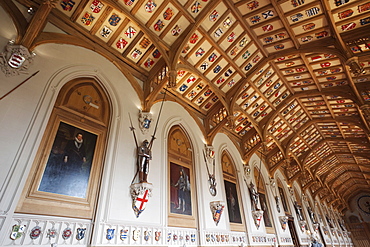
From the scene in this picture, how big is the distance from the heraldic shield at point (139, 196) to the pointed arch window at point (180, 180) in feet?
4.39

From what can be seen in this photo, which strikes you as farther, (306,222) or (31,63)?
(306,222)

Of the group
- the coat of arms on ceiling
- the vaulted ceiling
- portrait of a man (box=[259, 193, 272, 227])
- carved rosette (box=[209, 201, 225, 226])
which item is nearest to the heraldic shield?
the vaulted ceiling

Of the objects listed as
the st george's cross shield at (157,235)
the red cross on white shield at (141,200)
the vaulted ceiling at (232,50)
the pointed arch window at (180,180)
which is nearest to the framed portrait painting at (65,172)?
the red cross on white shield at (141,200)

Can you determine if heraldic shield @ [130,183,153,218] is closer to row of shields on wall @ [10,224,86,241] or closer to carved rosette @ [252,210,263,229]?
row of shields on wall @ [10,224,86,241]

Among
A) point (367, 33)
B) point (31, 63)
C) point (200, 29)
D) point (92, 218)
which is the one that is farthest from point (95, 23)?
point (367, 33)

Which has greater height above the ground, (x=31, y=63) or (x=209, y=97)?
(x=209, y=97)

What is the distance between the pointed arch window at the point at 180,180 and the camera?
732cm

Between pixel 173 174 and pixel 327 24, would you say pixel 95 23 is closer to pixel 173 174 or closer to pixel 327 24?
pixel 173 174

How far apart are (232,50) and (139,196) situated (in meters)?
6.82

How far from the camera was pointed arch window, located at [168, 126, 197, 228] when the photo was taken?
7316mm

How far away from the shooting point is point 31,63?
5.14 m

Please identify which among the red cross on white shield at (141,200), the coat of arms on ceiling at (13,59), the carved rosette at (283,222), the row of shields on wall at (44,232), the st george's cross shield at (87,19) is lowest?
the row of shields on wall at (44,232)

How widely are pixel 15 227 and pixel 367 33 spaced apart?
12.1 metres

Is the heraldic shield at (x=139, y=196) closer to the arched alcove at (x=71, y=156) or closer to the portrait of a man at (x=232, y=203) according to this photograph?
the arched alcove at (x=71, y=156)
